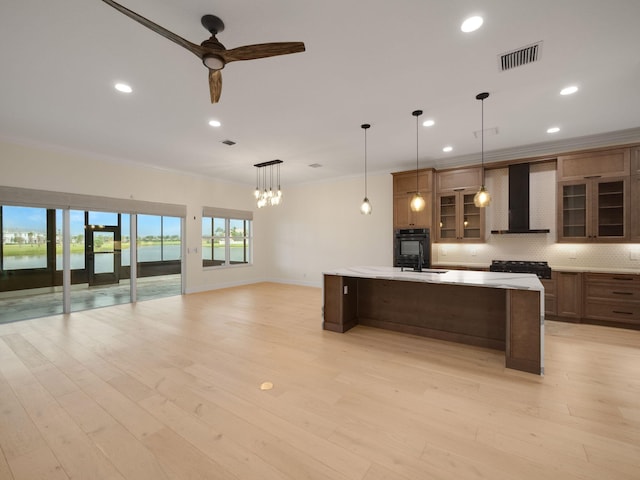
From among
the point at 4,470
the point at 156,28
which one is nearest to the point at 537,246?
the point at 156,28

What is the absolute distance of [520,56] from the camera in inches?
98.3

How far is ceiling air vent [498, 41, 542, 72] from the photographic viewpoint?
240 cm

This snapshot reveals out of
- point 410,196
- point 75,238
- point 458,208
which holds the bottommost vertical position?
point 75,238

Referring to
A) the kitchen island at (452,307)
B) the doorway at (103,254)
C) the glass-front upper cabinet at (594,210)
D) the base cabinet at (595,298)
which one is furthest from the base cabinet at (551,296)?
the doorway at (103,254)

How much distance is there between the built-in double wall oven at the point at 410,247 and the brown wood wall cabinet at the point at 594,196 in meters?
2.15

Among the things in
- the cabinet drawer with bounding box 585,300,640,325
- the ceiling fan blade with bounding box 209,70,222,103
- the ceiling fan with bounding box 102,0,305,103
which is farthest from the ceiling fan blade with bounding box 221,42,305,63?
the cabinet drawer with bounding box 585,300,640,325

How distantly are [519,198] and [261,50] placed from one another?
5163 millimetres

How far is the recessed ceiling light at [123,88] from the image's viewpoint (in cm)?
297

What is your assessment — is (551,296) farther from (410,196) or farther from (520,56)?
(520,56)

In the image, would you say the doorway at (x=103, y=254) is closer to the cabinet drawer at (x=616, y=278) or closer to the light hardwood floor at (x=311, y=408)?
the light hardwood floor at (x=311, y=408)

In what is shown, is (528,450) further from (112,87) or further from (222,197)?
(222,197)

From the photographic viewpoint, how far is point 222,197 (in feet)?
25.0

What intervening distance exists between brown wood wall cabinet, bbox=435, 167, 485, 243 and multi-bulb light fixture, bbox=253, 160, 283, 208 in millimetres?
3343

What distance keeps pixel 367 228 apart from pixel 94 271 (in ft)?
20.6
